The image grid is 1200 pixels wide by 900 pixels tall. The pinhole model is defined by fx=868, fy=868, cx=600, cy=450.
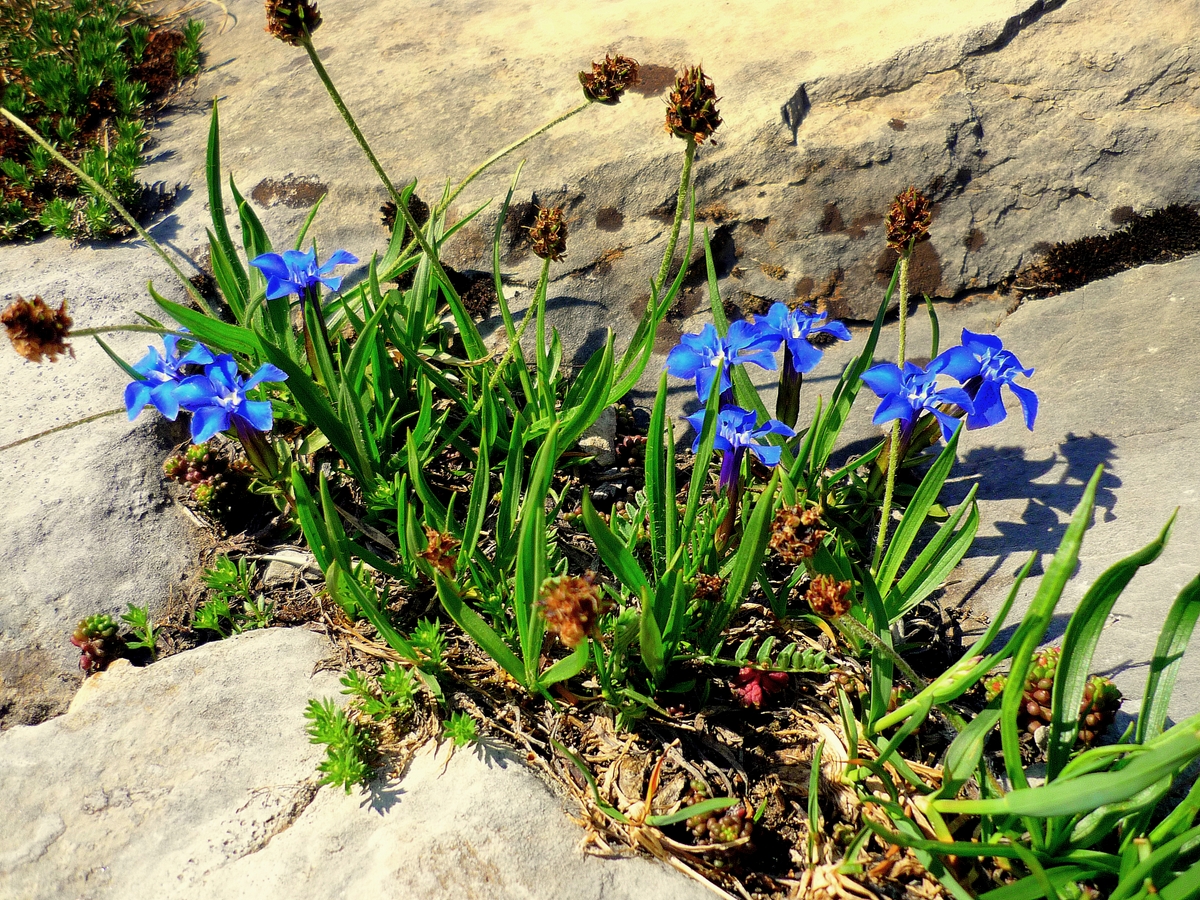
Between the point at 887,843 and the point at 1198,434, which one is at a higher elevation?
the point at 1198,434

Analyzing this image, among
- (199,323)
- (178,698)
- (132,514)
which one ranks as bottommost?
(178,698)

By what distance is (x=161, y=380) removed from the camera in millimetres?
2482

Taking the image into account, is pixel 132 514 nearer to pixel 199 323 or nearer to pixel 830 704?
pixel 199 323

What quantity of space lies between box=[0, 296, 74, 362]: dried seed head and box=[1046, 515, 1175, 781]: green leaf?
8.05ft

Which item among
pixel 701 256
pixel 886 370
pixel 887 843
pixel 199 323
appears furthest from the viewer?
pixel 701 256

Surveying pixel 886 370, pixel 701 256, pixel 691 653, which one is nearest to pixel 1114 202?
pixel 701 256

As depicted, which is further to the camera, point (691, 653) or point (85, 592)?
point (85, 592)

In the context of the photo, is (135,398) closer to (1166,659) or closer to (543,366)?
(543,366)

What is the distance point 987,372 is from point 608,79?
1.45 m

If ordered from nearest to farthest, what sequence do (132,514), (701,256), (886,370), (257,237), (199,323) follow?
(886,370)
(199,323)
(132,514)
(257,237)
(701,256)

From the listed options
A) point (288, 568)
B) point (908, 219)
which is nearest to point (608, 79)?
point (908, 219)

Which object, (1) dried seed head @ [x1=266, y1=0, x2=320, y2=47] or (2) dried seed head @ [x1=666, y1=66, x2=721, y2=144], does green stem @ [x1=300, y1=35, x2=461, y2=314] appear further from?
(2) dried seed head @ [x1=666, y1=66, x2=721, y2=144]

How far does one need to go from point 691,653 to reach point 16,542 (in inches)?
87.2

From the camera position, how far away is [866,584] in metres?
2.20
